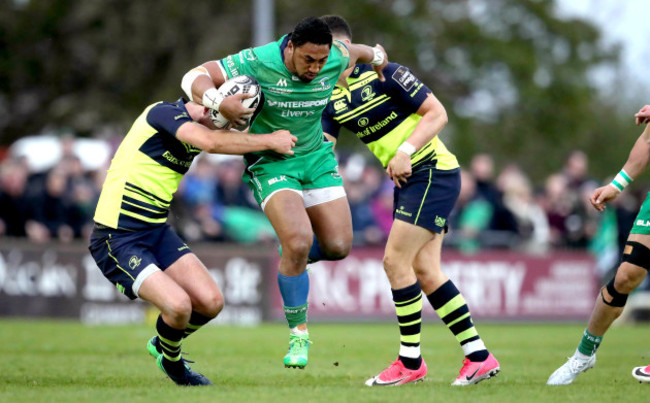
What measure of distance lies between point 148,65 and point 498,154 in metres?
13.7

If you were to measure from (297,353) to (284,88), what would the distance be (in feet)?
7.12

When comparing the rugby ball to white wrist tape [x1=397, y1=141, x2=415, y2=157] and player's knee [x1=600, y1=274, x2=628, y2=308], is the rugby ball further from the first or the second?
player's knee [x1=600, y1=274, x2=628, y2=308]

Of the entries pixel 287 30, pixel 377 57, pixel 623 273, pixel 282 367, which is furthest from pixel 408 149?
pixel 287 30

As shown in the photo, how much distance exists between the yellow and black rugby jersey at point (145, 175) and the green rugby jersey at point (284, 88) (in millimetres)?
602

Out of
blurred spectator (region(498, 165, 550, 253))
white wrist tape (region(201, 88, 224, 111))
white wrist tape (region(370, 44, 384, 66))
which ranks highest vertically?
white wrist tape (region(370, 44, 384, 66))

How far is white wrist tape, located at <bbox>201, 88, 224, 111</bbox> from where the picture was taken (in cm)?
784

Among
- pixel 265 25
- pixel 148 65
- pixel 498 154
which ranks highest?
pixel 265 25

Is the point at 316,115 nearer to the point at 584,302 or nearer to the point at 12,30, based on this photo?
the point at 584,302

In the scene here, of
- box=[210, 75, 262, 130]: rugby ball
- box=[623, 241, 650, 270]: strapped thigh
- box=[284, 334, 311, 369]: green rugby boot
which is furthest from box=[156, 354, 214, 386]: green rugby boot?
box=[623, 241, 650, 270]: strapped thigh

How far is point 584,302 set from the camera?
1925cm

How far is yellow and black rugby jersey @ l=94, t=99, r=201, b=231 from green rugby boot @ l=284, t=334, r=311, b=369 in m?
1.51

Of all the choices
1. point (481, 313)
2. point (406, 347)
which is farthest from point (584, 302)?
point (406, 347)

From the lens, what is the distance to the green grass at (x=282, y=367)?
7609 millimetres

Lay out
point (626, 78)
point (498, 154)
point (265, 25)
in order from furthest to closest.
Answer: point (626, 78)
point (498, 154)
point (265, 25)
